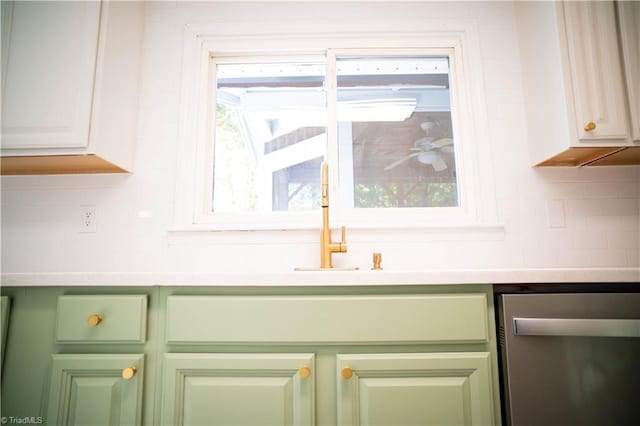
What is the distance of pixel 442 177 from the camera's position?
5.30 ft

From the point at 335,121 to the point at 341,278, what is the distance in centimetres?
99

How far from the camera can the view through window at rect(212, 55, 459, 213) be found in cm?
162

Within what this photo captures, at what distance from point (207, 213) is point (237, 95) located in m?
0.64

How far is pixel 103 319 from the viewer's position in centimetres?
87

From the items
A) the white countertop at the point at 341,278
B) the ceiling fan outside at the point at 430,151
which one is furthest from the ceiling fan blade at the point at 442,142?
the white countertop at the point at 341,278

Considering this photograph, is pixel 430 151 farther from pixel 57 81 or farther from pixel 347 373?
pixel 57 81

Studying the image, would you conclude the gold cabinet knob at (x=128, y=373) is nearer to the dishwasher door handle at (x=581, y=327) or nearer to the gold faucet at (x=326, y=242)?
the gold faucet at (x=326, y=242)

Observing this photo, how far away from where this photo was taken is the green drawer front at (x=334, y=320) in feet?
2.76

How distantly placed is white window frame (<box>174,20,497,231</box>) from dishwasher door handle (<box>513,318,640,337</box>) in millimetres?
720

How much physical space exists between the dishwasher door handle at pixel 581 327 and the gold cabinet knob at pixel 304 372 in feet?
1.75

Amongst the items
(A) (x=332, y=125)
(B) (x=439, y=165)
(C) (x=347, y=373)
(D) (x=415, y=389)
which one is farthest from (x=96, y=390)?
(B) (x=439, y=165)

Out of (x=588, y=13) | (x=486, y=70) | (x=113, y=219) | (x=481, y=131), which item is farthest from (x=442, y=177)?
(x=113, y=219)

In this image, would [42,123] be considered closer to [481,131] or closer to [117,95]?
[117,95]

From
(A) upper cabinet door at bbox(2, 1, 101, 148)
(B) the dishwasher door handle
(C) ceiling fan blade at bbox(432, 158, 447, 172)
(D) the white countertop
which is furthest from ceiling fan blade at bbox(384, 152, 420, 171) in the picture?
(A) upper cabinet door at bbox(2, 1, 101, 148)
